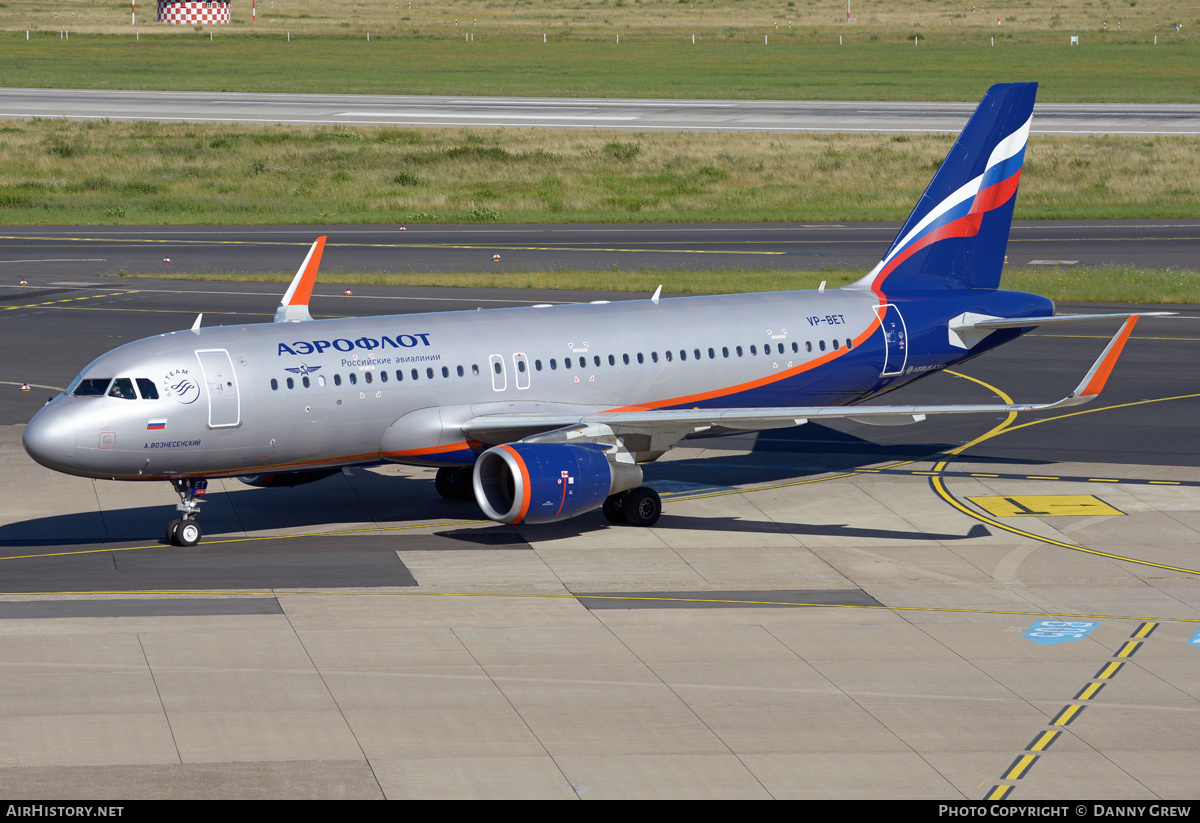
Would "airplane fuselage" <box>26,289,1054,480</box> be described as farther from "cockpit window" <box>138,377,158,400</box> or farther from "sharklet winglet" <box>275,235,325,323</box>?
"sharklet winglet" <box>275,235,325,323</box>

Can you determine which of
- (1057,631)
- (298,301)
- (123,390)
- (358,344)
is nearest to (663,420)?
(358,344)

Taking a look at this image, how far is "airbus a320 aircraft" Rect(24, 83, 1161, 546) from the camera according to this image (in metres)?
31.9

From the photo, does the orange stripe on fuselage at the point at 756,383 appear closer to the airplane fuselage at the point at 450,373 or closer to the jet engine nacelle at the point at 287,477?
the airplane fuselage at the point at 450,373

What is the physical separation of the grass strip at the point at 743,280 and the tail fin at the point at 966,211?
23207 millimetres

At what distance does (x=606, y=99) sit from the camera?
465ft

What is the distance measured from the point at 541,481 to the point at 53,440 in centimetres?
1002

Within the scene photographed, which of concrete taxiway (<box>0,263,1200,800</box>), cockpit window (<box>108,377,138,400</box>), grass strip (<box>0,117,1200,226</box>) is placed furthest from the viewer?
grass strip (<box>0,117,1200,226</box>)

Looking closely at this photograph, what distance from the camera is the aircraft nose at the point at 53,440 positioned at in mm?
30875

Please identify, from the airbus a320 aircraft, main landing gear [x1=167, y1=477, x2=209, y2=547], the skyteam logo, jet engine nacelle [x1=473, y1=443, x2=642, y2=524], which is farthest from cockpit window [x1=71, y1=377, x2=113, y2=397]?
jet engine nacelle [x1=473, y1=443, x2=642, y2=524]

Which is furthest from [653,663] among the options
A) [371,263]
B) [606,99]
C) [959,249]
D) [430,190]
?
[606,99]

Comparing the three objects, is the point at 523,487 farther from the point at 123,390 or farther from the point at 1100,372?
the point at 1100,372

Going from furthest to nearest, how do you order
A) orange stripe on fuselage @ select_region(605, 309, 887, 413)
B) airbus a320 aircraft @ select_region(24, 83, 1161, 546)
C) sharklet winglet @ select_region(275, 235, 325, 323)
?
sharklet winglet @ select_region(275, 235, 325, 323)
orange stripe on fuselage @ select_region(605, 309, 887, 413)
airbus a320 aircraft @ select_region(24, 83, 1161, 546)

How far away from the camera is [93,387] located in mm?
31672

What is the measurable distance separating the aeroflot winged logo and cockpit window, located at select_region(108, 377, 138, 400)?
3214 mm
